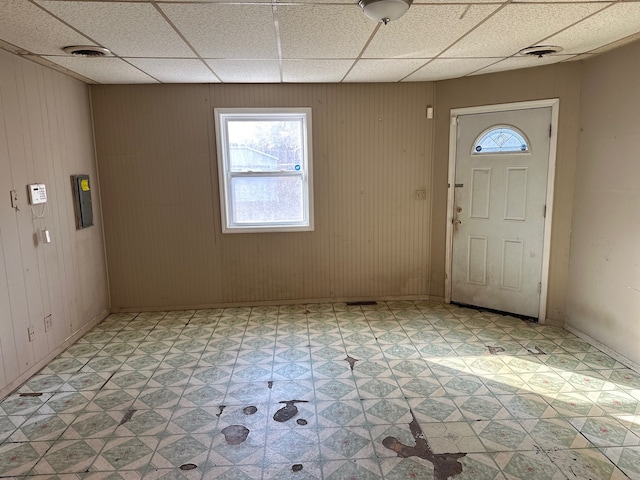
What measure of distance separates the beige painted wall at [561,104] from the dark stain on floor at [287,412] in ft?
8.98

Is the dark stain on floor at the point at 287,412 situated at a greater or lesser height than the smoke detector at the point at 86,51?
lesser

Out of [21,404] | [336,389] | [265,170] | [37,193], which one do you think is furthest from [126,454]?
[265,170]

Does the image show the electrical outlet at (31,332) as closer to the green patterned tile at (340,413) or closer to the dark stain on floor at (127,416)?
the dark stain on floor at (127,416)

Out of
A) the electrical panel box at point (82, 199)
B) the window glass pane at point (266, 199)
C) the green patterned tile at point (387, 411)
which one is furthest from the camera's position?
the window glass pane at point (266, 199)

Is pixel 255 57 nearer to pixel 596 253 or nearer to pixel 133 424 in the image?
pixel 133 424

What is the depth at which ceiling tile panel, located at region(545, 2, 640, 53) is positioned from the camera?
93.0 inches

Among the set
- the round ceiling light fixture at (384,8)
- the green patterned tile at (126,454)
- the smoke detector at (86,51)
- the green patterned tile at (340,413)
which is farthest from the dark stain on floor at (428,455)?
the smoke detector at (86,51)

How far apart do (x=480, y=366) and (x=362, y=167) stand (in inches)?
93.2

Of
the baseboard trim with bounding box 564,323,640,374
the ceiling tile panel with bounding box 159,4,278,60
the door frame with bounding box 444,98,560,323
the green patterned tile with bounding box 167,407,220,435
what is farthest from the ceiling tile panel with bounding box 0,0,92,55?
the baseboard trim with bounding box 564,323,640,374

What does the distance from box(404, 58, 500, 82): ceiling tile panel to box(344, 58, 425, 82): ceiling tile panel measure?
119mm

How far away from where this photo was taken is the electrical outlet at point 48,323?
10.8 ft

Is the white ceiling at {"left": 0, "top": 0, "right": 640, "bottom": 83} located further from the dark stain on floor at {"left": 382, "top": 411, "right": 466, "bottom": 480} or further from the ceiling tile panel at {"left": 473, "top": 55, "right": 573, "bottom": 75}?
the dark stain on floor at {"left": 382, "top": 411, "right": 466, "bottom": 480}

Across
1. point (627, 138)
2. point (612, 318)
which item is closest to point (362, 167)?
point (627, 138)

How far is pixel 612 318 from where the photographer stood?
325 cm
